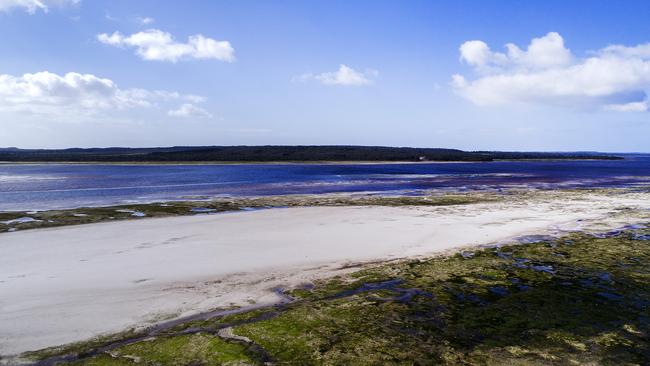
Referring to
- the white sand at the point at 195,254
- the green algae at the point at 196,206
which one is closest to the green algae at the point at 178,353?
the white sand at the point at 195,254

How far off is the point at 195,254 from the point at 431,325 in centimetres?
984

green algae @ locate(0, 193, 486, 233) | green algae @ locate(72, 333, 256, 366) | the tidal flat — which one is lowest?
green algae @ locate(72, 333, 256, 366)

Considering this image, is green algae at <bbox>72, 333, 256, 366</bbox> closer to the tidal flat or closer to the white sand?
the tidal flat

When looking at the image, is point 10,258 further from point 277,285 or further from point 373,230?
point 373,230

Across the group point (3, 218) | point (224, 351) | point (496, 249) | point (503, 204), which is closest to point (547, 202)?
point (503, 204)

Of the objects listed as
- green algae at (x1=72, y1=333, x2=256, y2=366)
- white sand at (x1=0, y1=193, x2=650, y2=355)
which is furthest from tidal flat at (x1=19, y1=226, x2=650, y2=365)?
white sand at (x1=0, y1=193, x2=650, y2=355)

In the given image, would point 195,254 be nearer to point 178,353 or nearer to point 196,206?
point 178,353

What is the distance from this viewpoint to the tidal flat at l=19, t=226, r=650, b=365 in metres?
7.93

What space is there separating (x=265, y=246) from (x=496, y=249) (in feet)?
30.9

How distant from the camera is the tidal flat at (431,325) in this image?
7926mm

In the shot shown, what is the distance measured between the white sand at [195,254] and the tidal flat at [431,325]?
134 centimetres

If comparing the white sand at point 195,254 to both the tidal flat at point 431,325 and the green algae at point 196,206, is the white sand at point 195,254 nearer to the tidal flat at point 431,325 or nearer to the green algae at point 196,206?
the tidal flat at point 431,325

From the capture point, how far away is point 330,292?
11.7 m

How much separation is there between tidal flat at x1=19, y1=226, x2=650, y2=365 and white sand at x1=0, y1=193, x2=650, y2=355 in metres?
1.34
